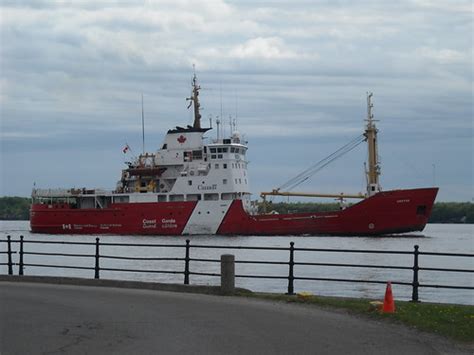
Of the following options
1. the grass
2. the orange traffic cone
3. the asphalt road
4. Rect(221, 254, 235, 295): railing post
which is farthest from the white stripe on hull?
the orange traffic cone

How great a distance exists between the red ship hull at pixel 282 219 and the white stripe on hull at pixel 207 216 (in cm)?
27

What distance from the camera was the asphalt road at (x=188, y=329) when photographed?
31.7 ft

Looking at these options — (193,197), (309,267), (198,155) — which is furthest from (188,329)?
(198,155)

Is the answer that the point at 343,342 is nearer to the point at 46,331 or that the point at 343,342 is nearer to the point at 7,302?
the point at 46,331

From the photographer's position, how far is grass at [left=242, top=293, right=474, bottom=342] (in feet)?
36.2

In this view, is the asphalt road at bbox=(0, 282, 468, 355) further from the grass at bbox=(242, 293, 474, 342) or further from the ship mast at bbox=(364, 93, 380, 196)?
the ship mast at bbox=(364, 93, 380, 196)

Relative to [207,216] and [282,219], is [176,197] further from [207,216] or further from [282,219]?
[282,219]

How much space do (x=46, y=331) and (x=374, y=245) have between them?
139ft

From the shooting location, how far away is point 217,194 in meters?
61.7

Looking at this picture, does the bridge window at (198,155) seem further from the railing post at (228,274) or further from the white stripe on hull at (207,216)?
the railing post at (228,274)

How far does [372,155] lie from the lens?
62.8 m

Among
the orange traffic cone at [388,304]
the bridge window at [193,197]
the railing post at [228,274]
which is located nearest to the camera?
the orange traffic cone at [388,304]

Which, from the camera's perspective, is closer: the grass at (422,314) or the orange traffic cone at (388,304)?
the grass at (422,314)

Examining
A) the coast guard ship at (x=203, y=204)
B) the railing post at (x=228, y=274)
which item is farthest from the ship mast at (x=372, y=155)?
the railing post at (x=228, y=274)
